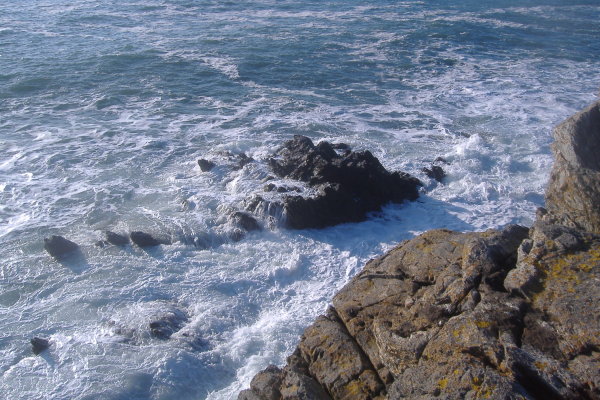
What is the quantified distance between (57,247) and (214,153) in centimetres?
752

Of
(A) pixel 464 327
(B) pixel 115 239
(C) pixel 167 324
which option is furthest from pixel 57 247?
(A) pixel 464 327

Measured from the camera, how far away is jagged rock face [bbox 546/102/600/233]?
33.6 feet

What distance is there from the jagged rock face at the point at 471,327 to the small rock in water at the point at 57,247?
843cm

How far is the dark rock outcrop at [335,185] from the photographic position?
15.1 meters

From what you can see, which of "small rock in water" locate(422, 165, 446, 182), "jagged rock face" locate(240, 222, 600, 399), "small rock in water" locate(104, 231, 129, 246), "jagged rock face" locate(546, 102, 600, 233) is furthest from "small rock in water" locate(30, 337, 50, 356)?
"small rock in water" locate(422, 165, 446, 182)

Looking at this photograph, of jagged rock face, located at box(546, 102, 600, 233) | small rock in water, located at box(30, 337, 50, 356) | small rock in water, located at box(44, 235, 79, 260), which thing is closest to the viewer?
jagged rock face, located at box(546, 102, 600, 233)

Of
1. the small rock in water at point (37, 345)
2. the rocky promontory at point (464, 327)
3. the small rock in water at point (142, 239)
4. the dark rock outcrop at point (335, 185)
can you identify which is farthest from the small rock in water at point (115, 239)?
the rocky promontory at point (464, 327)

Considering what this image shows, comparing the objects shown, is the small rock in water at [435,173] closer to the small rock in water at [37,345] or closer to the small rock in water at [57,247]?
the small rock in water at [57,247]

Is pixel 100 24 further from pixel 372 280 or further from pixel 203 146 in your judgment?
pixel 372 280

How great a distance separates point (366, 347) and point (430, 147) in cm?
1433

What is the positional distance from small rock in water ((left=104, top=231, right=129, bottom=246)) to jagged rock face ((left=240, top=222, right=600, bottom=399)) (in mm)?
7767

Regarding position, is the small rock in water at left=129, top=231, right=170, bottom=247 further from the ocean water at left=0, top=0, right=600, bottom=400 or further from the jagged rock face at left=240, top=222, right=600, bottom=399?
the jagged rock face at left=240, top=222, right=600, bottom=399

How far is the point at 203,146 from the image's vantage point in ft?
66.7

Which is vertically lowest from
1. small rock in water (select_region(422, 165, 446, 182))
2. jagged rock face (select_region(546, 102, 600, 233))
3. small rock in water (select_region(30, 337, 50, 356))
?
small rock in water (select_region(30, 337, 50, 356))
